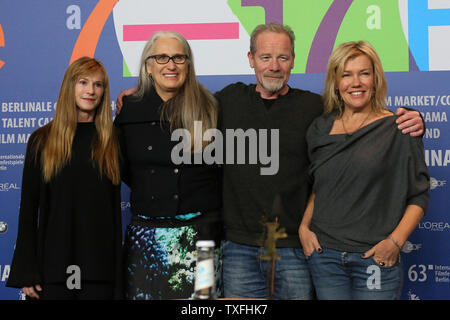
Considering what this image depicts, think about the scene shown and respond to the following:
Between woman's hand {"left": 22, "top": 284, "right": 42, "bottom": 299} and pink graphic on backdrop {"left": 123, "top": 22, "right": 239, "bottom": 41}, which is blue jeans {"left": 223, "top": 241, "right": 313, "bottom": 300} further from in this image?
pink graphic on backdrop {"left": 123, "top": 22, "right": 239, "bottom": 41}

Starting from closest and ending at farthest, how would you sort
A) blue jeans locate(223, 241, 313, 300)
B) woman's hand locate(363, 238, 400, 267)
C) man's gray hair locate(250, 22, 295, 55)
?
woman's hand locate(363, 238, 400, 267), blue jeans locate(223, 241, 313, 300), man's gray hair locate(250, 22, 295, 55)

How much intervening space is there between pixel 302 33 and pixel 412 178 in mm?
1432

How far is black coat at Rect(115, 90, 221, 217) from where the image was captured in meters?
2.31

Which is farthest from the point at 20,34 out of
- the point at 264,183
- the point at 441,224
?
the point at 441,224

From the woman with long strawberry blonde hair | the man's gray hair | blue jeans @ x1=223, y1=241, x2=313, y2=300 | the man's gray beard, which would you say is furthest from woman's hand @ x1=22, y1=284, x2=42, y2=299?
the man's gray hair

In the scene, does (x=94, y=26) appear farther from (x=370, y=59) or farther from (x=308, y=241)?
(x=308, y=241)

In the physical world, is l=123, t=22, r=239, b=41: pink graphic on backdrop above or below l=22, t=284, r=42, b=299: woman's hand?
above

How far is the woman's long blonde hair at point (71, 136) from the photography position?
2262 mm

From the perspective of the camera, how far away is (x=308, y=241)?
2250 millimetres

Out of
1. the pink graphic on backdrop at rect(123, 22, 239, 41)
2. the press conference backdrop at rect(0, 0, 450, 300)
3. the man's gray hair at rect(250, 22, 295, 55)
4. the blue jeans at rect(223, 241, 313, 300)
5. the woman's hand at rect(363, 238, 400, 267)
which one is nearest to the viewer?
the woman's hand at rect(363, 238, 400, 267)

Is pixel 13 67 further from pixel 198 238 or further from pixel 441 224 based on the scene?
pixel 441 224

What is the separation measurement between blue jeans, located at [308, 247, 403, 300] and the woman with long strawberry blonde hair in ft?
3.04
